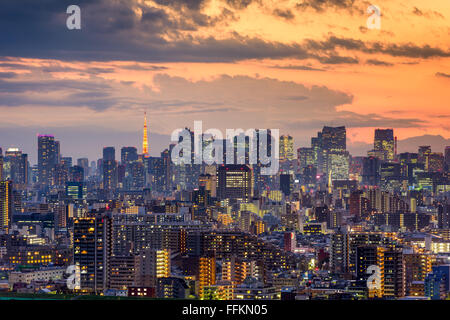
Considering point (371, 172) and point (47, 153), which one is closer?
point (47, 153)

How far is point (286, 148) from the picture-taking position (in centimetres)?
2697

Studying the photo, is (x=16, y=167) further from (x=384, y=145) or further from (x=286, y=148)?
(x=384, y=145)

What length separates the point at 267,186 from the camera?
32.4 meters

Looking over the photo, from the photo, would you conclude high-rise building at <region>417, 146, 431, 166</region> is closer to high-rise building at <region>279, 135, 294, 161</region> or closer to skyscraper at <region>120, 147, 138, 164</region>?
high-rise building at <region>279, 135, 294, 161</region>

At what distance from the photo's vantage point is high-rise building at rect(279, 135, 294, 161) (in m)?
24.2

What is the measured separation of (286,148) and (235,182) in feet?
19.0

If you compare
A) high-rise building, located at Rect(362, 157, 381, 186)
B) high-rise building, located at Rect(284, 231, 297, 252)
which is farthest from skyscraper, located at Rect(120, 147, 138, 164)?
high-rise building, located at Rect(362, 157, 381, 186)

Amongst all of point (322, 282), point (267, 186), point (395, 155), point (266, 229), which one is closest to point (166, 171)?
point (266, 229)

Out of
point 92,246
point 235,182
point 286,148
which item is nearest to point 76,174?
point 286,148

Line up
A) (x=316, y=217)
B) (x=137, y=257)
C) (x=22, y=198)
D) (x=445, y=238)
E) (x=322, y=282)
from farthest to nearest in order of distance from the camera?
(x=316, y=217)
(x=22, y=198)
(x=445, y=238)
(x=137, y=257)
(x=322, y=282)

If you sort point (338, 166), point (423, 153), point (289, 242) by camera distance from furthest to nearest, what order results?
point (338, 166), point (423, 153), point (289, 242)
